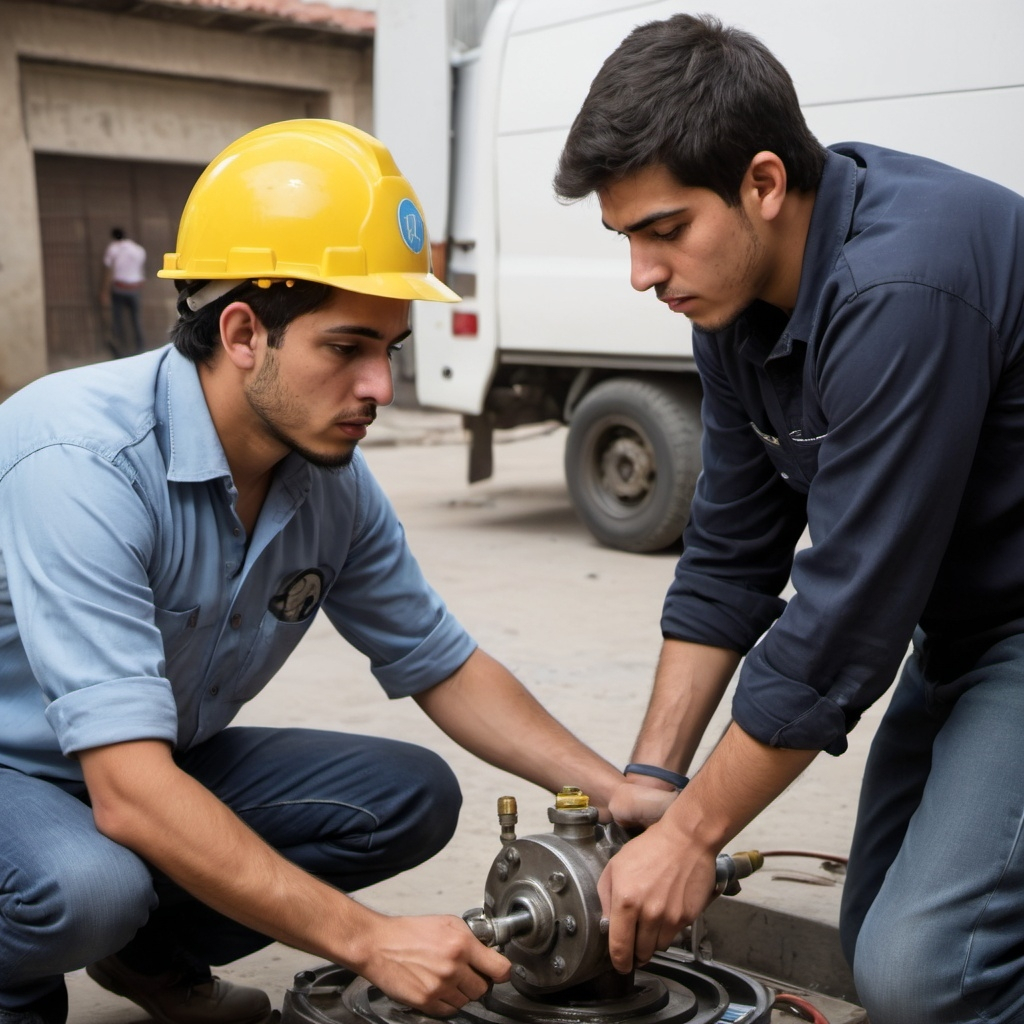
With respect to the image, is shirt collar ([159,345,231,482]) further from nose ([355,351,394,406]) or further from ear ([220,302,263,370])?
Answer: nose ([355,351,394,406])

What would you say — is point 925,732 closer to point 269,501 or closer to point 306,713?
point 269,501

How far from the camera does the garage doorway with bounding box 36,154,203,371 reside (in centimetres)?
1605

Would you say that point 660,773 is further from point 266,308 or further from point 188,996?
point 266,308

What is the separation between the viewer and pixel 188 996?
2.72 metres

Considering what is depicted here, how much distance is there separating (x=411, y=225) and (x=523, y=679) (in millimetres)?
2867

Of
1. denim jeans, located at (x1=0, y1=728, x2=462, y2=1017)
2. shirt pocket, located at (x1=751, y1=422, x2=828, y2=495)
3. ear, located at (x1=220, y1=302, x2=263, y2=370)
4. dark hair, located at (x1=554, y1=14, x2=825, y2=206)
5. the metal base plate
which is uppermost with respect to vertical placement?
dark hair, located at (x1=554, y1=14, x2=825, y2=206)

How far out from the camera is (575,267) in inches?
289

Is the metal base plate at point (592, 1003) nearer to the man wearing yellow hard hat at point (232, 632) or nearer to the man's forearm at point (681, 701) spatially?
the man wearing yellow hard hat at point (232, 632)

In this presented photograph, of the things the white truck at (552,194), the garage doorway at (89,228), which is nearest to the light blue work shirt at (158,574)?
the white truck at (552,194)

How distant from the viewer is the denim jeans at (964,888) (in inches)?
84.6

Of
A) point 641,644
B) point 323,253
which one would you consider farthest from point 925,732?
point 641,644

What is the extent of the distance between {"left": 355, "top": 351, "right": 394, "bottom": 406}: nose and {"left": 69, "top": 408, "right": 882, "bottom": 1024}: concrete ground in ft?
4.22

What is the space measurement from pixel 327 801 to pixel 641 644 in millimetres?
3088

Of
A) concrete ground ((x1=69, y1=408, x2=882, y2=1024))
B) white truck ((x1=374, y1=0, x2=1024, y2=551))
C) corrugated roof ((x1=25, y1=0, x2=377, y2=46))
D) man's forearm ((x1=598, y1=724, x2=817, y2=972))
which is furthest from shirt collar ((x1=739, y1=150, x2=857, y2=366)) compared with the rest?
corrugated roof ((x1=25, y1=0, x2=377, y2=46))
